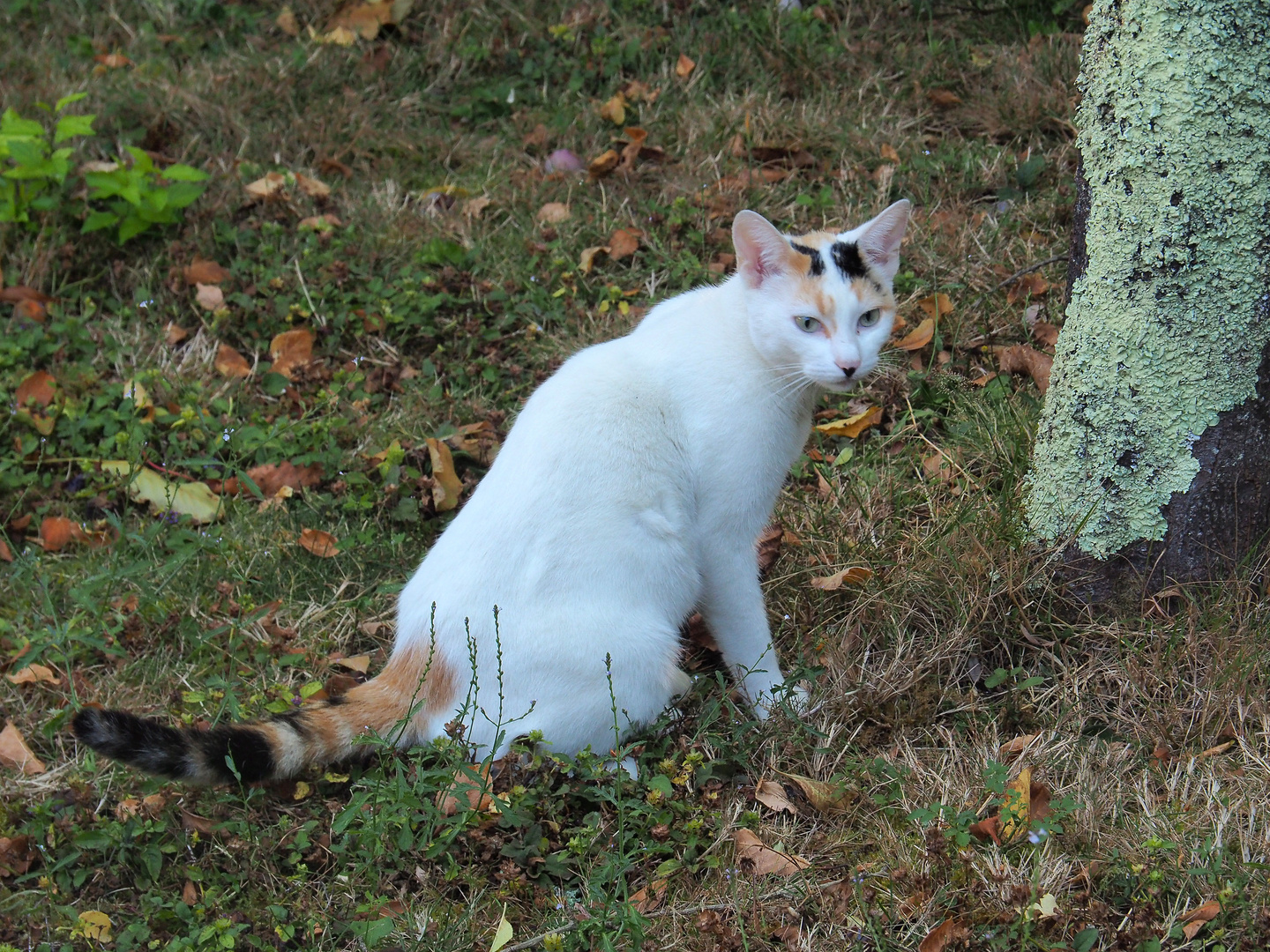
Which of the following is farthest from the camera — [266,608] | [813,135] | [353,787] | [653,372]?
[813,135]

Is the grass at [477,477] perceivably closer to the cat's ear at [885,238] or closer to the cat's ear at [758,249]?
the cat's ear at [885,238]

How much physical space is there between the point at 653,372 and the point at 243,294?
2330mm

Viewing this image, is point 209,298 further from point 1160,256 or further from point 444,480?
point 1160,256

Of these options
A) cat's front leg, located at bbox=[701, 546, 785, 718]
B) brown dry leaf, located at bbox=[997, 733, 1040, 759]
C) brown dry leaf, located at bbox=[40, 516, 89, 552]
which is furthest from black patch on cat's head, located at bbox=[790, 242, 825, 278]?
brown dry leaf, located at bbox=[40, 516, 89, 552]

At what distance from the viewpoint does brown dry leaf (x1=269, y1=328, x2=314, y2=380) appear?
4297mm

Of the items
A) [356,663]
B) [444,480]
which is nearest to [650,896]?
[356,663]

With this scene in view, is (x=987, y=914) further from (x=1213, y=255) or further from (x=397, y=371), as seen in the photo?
(x=397, y=371)

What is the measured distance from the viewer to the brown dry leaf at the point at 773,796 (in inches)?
A: 104

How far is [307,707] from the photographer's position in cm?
273

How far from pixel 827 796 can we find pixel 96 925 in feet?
5.56

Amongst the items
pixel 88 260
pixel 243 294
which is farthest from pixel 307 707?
pixel 88 260

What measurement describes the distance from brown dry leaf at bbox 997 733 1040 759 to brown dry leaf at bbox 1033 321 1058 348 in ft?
5.22

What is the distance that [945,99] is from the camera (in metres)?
4.79

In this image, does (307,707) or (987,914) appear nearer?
(987,914)
